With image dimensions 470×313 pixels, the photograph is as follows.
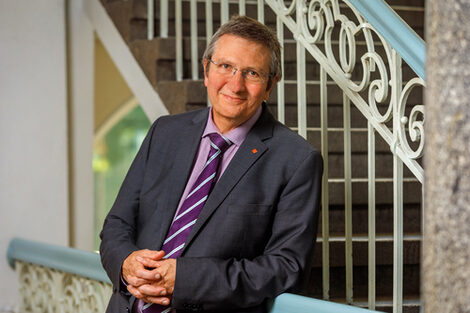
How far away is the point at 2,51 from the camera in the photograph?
15.7 ft

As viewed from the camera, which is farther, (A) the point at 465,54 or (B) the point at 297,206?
(B) the point at 297,206

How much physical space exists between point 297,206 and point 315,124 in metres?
1.90

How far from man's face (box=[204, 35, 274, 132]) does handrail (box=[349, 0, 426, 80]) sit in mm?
385

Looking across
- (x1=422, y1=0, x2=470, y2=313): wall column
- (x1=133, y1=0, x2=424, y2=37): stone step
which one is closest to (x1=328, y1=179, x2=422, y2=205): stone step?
(x1=133, y1=0, x2=424, y2=37): stone step

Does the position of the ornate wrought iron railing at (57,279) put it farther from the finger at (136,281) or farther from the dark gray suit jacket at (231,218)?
the finger at (136,281)

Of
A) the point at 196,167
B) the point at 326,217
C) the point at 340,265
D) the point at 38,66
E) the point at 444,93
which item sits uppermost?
the point at 38,66

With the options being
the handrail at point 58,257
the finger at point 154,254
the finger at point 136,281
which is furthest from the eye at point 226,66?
the handrail at point 58,257

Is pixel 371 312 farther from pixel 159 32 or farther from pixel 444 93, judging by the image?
pixel 159 32

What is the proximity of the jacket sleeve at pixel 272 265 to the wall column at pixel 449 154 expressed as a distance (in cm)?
111

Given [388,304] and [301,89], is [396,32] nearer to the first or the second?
[301,89]

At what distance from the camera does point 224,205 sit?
2.63m

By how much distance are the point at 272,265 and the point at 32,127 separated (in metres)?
2.79

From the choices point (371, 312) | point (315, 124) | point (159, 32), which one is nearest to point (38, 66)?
point (159, 32)

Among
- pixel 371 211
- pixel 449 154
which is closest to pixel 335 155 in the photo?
pixel 371 211
